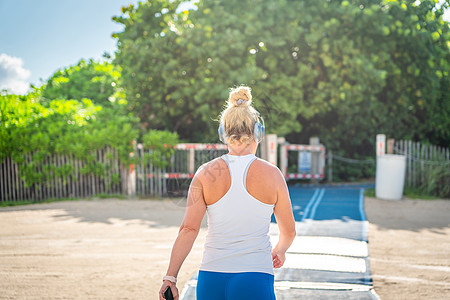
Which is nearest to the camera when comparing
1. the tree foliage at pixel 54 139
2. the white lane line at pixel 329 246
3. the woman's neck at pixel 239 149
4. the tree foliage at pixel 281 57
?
the woman's neck at pixel 239 149

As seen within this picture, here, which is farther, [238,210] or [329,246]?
[329,246]

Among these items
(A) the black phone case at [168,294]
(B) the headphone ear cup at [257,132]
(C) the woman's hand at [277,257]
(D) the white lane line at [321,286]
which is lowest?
(D) the white lane line at [321,286]

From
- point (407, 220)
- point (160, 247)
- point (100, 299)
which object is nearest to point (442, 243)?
point (407, 220)

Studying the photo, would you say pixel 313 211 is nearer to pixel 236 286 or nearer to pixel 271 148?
pixel 271 148

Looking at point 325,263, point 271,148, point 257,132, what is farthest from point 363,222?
point 257,132

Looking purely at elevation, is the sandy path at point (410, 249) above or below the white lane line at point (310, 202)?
above

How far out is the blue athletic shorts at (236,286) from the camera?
2.11 metres

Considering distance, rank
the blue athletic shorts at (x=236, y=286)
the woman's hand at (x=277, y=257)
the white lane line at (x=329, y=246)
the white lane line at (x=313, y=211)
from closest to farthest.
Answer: the blue athletic shorts at (x=236, y=286), the woman's hand at (x=277, y=257), the white lane line at (x=329, y=246), the white lane line at (x=313, y=211)

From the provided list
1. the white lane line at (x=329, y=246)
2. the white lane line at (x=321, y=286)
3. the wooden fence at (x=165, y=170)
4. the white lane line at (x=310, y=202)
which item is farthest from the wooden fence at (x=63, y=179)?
the white lane line at (x=321, y=286)

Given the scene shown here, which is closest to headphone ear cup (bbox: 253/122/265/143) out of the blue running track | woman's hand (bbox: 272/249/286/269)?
woman's hand (bbox: 272/249/286/269)

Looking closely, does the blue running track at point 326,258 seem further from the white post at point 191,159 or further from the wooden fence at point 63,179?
the wooden fence at point 63,179

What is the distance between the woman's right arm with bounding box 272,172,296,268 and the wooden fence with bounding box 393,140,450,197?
39.5 ft

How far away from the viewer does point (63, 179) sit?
13.4 metres

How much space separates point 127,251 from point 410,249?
14.7 feet
